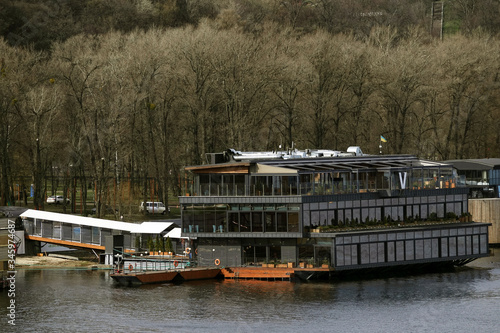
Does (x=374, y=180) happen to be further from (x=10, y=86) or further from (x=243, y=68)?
(x=10, y=86)

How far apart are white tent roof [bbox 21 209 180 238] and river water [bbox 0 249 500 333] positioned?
9.68 metres

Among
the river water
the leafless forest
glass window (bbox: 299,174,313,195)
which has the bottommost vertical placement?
the river water

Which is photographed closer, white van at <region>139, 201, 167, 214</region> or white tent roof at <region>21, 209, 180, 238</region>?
white tent roof at <region>21, 209, 180, 238</region>

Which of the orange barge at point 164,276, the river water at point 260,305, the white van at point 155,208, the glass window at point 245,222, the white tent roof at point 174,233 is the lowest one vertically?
the river water at point 260,305

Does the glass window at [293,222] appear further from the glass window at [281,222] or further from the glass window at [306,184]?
the glass window at [306,184]

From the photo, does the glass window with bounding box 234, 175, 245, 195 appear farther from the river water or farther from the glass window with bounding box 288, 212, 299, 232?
the river water

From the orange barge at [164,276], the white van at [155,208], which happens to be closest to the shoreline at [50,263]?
the orange barge at [164,276]

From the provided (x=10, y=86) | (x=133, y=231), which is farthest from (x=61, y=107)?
(x=133, y=231)

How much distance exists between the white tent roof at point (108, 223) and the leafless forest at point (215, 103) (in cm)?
1850

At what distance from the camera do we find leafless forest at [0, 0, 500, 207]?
436ft

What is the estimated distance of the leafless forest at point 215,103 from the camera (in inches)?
5236

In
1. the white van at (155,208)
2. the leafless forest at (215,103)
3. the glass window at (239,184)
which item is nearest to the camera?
the glass window at (239,184)

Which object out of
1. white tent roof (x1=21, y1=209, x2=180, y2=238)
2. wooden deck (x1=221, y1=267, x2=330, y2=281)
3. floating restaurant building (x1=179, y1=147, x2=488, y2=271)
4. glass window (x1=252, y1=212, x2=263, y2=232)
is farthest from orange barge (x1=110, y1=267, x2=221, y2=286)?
white tent roof (x1=21, y1=209, x2=180, y2=238)

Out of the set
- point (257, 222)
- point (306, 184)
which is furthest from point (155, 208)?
point (306, 184)
